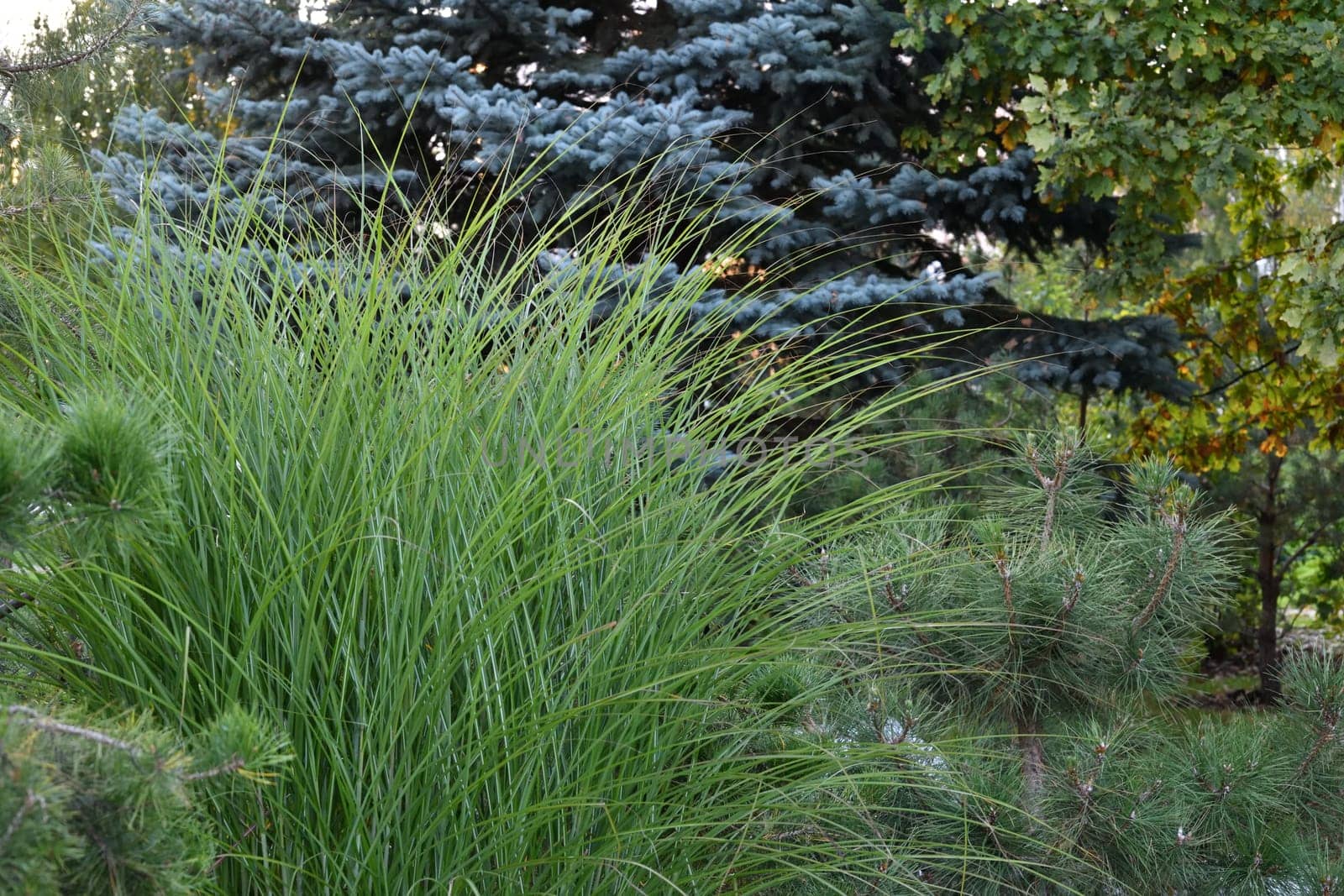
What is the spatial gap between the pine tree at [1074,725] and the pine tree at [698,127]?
193 centimetres

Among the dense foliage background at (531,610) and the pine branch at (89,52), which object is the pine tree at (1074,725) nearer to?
the dense foliage background at (531,610)

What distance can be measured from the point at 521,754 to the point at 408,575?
1.01ft

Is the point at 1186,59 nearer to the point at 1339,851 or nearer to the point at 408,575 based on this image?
the point at 1339,851

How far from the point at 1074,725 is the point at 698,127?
2.53 m

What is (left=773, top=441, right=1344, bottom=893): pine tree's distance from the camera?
6.13ft

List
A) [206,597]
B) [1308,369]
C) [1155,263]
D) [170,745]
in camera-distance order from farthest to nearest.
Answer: [1308,369] → [1155,263] → [206,597] → [170,745]

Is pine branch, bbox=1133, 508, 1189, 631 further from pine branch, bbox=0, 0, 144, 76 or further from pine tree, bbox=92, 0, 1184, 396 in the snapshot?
pine branch, bbox=0, 0, 144, 76

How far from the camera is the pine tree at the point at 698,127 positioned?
165 inches

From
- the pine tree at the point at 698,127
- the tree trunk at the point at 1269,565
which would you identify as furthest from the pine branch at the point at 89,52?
the tree trunk at the point at 1269,565

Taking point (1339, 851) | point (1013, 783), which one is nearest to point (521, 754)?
point (1013, 783)

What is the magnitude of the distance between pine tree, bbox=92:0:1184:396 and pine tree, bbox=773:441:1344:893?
6.34 feet

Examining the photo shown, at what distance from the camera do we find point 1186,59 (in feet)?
14.8

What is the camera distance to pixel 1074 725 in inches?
82.7

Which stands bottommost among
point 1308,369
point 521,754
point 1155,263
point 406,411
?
point 1308,369
